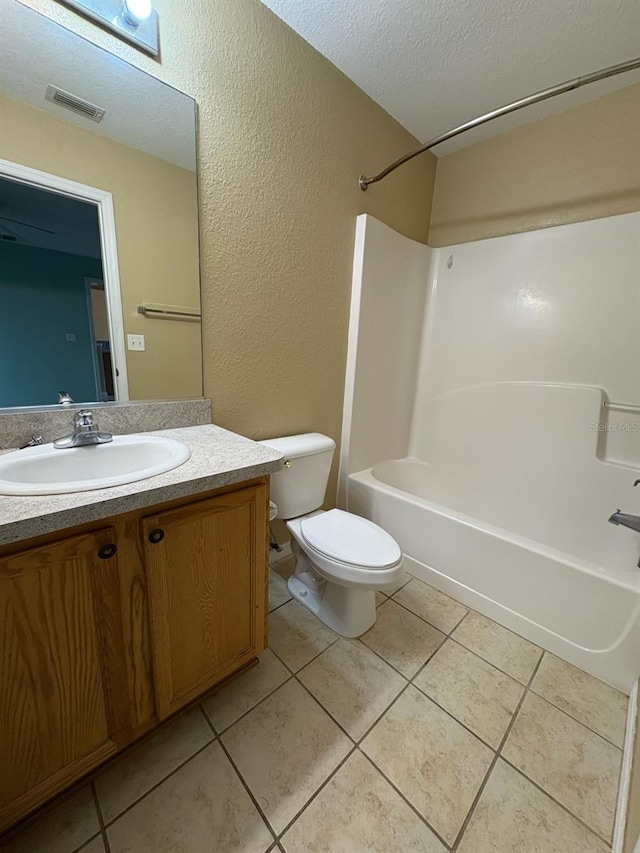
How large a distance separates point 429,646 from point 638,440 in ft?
4.50

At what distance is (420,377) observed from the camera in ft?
7.46

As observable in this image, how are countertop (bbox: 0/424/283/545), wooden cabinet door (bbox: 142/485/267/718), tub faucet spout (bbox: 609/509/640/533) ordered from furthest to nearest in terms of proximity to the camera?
1. tub faucet spout (bbox: 609/509/640/533)
2. wooden cabinet door (bbox: 142/485/267/718)
3. countertop (bbox: 0/424/283/545)

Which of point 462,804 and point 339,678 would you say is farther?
point 339,678

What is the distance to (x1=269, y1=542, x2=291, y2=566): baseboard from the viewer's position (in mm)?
1798

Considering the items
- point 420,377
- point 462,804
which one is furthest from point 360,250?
point 462,804

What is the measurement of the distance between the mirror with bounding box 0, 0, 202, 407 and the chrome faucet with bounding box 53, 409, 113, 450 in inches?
4.7

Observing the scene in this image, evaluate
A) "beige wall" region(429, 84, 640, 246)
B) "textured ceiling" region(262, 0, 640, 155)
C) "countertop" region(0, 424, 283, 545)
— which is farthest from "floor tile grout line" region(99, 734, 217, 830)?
"beige wall" region(429, 84, 640, 246)

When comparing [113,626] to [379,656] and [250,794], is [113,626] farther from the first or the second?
[379,656]

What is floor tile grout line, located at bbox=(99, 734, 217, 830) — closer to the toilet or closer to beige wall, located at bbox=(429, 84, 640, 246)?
the toilet

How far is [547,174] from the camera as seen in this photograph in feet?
5.57

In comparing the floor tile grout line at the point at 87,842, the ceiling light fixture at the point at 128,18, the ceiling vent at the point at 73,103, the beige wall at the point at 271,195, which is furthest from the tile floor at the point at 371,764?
the ceiling light fixture at the point at 128,18

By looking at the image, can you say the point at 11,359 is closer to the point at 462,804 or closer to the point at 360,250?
the point at 360,250

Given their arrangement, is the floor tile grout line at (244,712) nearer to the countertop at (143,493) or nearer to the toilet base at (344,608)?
the toilet base at (344,608)

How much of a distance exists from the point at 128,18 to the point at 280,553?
2.10 metres
